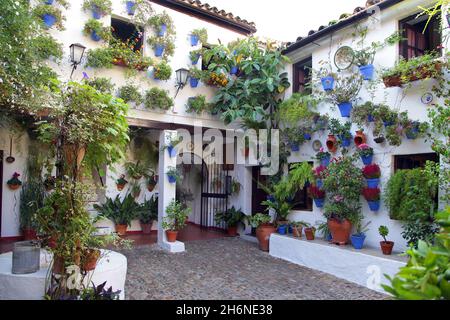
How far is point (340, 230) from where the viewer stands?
21.6 feet

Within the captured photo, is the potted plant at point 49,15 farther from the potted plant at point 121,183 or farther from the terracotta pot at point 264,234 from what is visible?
the terracotta pot at point 264,234

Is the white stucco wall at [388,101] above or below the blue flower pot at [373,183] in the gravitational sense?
above

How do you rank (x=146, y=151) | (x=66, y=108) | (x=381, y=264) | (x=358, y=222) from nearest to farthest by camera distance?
(x=66, y=108), (x=381, y=264), (x=358, y=222), (x=146, y=151)

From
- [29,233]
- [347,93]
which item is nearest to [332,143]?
[347,93]

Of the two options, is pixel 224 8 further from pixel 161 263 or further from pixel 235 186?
pixel 161 263

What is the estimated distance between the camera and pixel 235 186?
10195 mm

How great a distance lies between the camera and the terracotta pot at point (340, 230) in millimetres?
6570

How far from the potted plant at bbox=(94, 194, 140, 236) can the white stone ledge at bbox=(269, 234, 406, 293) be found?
13.4 ft

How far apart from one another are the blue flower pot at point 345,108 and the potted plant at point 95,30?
5.41 metres

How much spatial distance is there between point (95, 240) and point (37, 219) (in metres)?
0.73

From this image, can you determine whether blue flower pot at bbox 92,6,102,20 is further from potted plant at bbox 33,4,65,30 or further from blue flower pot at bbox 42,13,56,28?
blue flower pot at bbox 42,13,56,28

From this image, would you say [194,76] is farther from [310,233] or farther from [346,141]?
[310,233]

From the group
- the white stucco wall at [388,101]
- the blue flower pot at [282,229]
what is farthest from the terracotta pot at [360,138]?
the blue flower pot at [282,229]

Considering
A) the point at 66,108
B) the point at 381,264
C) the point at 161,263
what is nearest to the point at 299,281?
the point at 381,264
